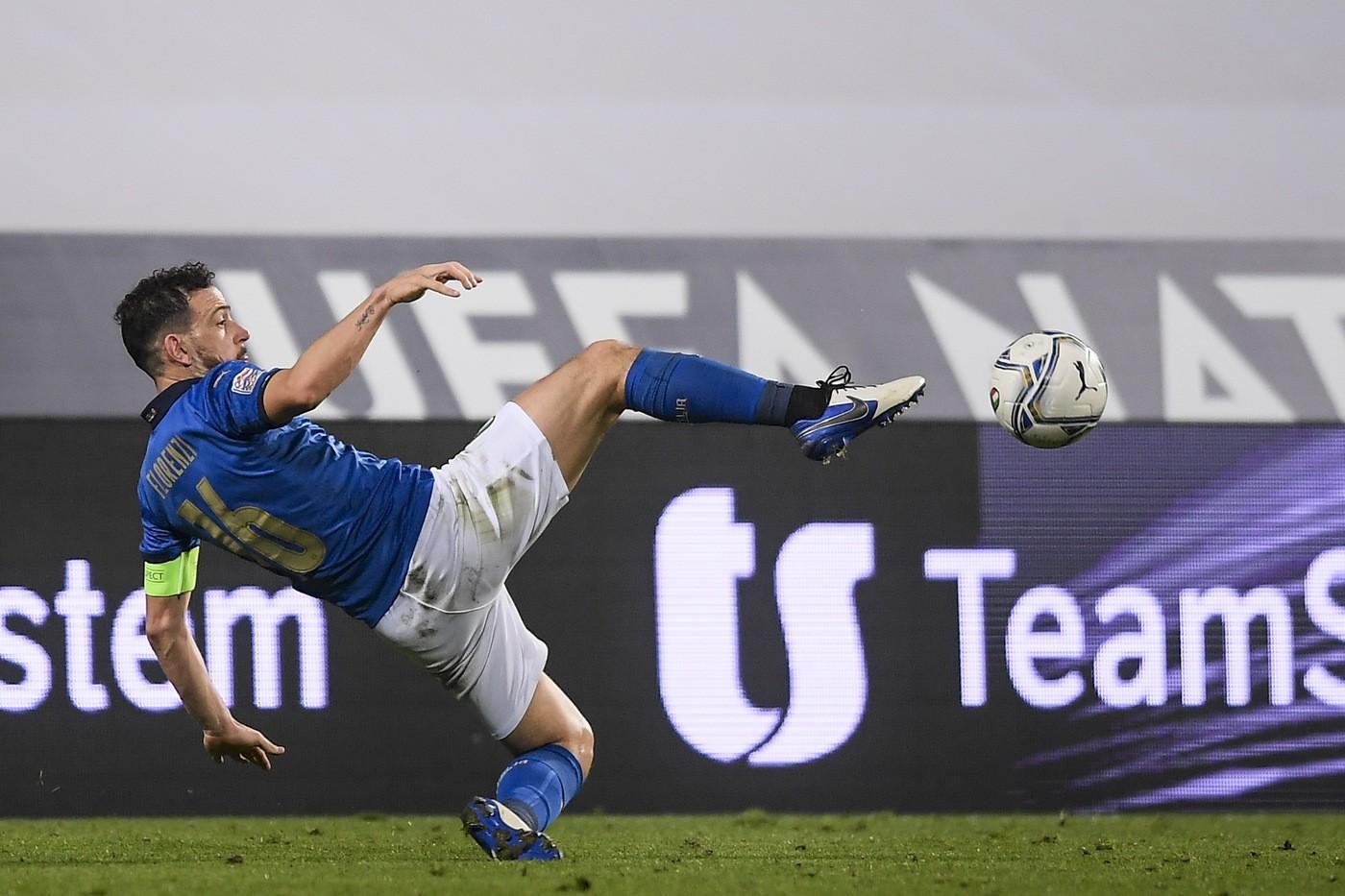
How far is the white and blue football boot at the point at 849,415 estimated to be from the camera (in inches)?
131

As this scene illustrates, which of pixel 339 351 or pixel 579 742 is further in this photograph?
pixel 579 742

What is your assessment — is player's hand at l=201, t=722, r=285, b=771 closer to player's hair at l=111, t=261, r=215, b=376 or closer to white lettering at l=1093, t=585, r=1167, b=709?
player's hair at l=111, t=261, r=215, b=376

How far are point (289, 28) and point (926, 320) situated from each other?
2.78m

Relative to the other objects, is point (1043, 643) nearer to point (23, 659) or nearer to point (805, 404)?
point (805, 404)

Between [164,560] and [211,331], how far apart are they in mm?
538

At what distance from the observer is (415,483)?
3.57 m

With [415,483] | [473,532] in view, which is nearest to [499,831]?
[473,532]

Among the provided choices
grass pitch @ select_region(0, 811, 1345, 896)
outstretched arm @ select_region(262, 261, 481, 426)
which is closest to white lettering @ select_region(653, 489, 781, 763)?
grass pitch @ select_region(0, 811, 1345, 896)

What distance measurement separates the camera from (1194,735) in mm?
5602

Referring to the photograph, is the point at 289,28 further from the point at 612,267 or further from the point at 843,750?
the point at 843,750

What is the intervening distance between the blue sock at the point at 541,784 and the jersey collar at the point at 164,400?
1.07 m

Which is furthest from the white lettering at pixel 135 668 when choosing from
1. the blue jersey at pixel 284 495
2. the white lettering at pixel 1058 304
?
the white lettering at pixel 1058 304

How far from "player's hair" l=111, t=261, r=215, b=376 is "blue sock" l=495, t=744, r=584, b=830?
1.18m

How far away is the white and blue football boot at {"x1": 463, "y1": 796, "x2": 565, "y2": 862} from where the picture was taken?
11.2 ft
